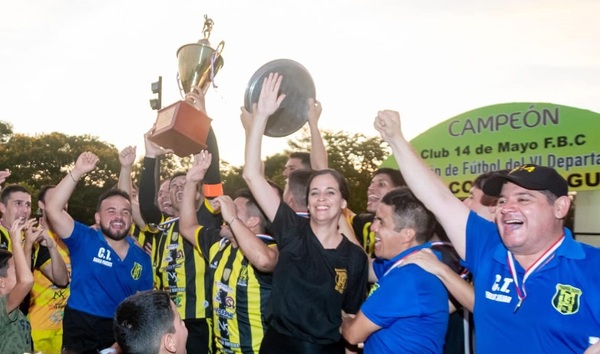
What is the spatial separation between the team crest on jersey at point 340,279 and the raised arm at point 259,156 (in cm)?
59

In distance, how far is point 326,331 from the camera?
418 cm

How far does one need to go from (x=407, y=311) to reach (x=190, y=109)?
3.17 m

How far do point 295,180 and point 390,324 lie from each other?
1.78 m

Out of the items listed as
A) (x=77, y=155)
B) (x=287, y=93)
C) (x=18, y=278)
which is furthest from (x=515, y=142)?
(x=77, y=155)

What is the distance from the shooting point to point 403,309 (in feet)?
11.3

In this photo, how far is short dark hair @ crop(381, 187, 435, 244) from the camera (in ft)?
12.7

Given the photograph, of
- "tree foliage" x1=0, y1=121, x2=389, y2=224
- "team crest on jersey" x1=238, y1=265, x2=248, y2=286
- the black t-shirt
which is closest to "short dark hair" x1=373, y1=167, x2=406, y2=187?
the black t-shirt

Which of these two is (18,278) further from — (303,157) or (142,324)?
(303,157)

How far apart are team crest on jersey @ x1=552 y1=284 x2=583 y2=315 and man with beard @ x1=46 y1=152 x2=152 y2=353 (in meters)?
4.22

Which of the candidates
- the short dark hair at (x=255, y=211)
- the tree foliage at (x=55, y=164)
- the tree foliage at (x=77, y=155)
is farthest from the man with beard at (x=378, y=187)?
the tree foliage at (x=55, y=164)

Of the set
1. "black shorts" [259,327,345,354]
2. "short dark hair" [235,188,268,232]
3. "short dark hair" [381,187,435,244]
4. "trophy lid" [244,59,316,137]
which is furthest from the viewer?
"trophy lid" [244,59,316,137]

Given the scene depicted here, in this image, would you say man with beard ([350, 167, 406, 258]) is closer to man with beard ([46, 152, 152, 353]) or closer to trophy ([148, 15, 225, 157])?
trophy ([148, 15, 225, 157])

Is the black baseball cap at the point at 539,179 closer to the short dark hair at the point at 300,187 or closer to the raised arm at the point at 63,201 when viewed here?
the short dark hair at the point at 300,187

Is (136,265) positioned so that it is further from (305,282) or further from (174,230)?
(305,282)
